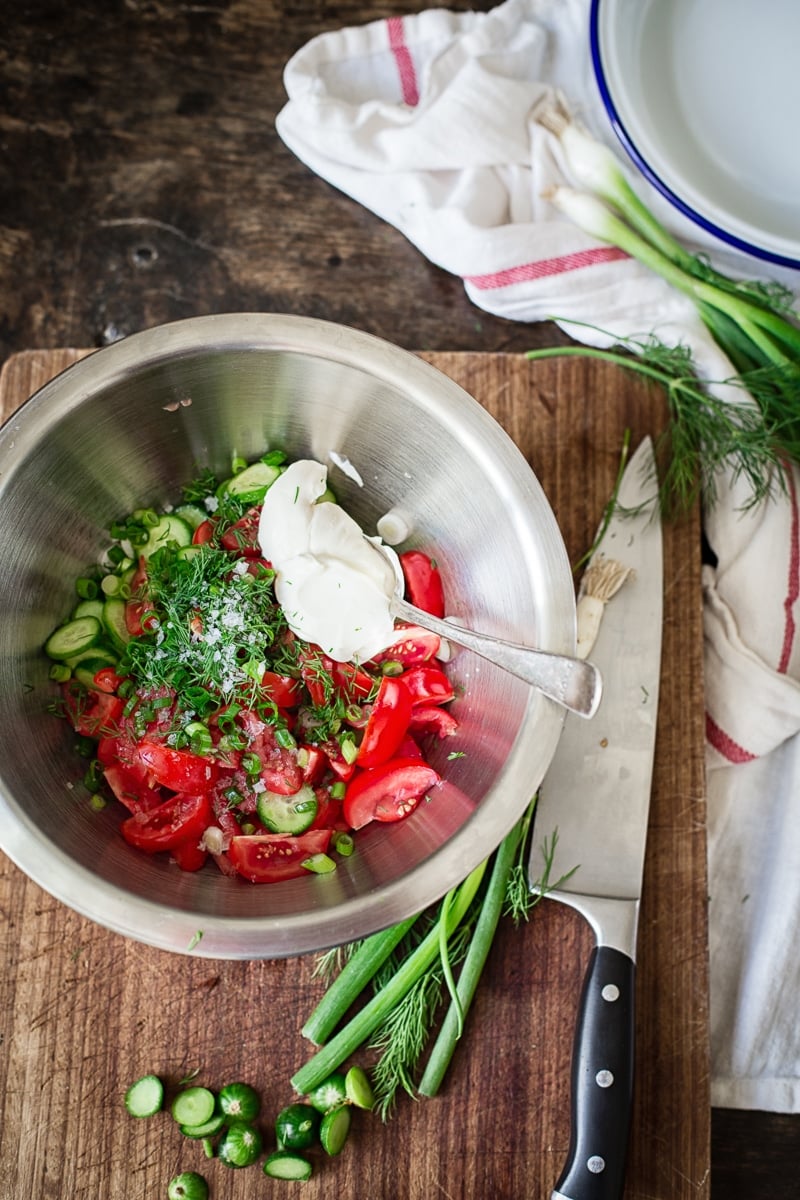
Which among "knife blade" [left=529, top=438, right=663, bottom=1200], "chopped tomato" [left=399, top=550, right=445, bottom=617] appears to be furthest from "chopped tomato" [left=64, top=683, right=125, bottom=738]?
"knife blade" [left=529, top=438, right=663, bottom=1200]

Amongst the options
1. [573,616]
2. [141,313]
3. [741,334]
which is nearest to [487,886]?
[573,616]

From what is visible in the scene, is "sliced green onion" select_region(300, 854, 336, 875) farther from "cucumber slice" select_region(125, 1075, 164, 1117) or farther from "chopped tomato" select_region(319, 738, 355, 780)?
"cucumber slice" select_region(125, 1075, 164, 1117)

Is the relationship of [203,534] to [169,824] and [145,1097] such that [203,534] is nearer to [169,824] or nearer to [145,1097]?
[169,824]

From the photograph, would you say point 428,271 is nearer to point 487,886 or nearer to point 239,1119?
point 487,886

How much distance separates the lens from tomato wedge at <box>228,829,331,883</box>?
1596 millimetres

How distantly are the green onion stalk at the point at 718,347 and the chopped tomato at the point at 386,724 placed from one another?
64 cm

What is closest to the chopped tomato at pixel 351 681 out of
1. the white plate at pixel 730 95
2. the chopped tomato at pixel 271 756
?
the chopped tomato at pixel 271 756

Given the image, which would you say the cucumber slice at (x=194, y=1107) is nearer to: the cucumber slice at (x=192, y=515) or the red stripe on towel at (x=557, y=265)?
the cucumber slice at (x=192, y=515)

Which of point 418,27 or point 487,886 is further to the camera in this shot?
point 418,27

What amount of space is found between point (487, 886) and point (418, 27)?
1.65 m

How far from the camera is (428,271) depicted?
213 centimetres

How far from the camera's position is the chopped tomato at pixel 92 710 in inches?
64.9

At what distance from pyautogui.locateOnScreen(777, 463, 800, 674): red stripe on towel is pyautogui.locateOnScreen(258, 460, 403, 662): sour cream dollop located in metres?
0.80

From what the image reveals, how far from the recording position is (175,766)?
1.58m
